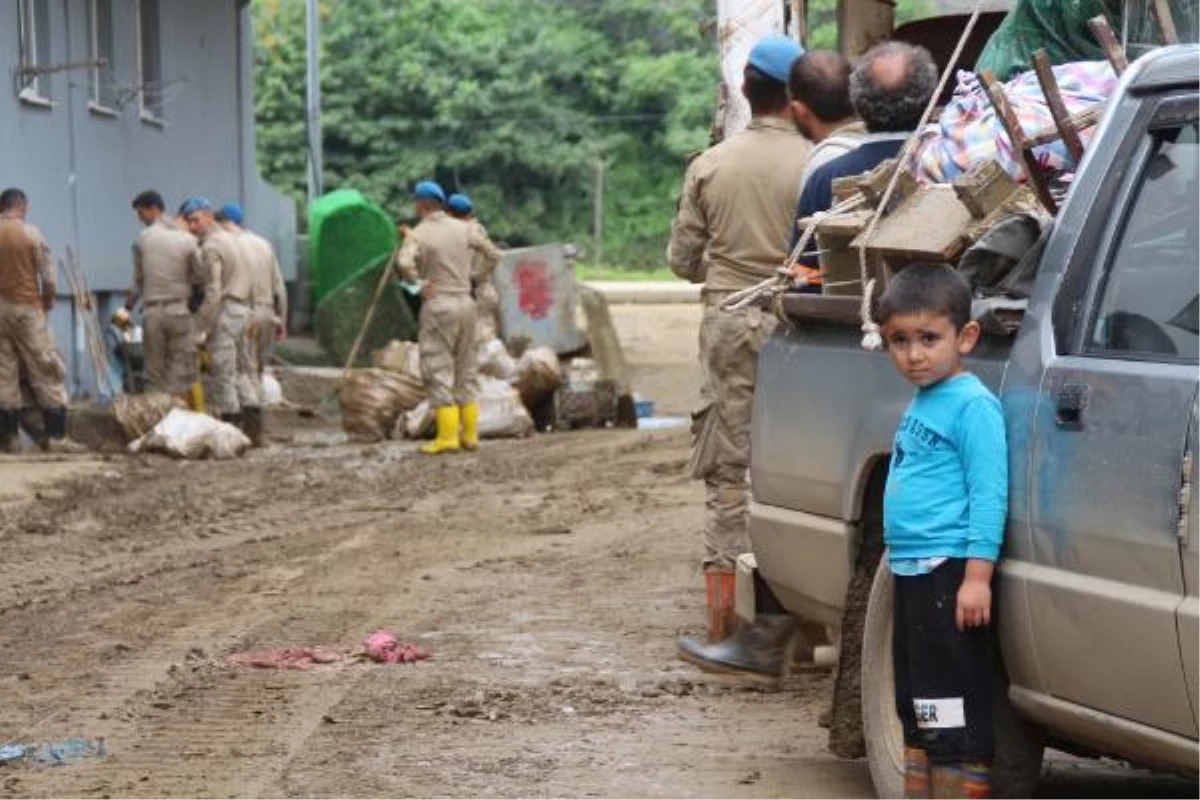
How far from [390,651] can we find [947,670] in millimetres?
3992

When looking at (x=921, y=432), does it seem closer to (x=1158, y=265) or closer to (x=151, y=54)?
(x=1158, y=265)

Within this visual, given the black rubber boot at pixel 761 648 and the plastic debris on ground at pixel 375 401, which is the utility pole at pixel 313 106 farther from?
the black rubber boot at pixel 761 648

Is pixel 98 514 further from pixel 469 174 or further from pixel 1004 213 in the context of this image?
pixel 469 174

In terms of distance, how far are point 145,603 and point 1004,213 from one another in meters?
5.98

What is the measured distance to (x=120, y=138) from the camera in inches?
973

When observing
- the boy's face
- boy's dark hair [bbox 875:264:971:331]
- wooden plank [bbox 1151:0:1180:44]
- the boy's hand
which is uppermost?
wooden plank [bbox 1151:0:1180:44]

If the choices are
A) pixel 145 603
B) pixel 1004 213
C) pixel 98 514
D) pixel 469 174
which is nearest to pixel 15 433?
pixel 98 514

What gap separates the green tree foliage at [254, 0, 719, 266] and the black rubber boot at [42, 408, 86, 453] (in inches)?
1288

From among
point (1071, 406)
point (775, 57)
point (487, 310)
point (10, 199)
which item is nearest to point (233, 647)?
point (775, 57)

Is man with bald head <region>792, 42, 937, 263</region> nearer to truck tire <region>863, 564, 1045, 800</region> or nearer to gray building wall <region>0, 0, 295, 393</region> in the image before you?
truck tire <region>863, 564, 1045, 800</region>

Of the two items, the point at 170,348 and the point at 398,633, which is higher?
the point at 398,633

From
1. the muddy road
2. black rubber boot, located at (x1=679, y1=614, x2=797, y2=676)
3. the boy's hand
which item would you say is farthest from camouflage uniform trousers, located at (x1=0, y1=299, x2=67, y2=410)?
the boy's hand

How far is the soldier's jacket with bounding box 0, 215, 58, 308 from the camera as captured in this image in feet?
61.3

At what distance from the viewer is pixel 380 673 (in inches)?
352
